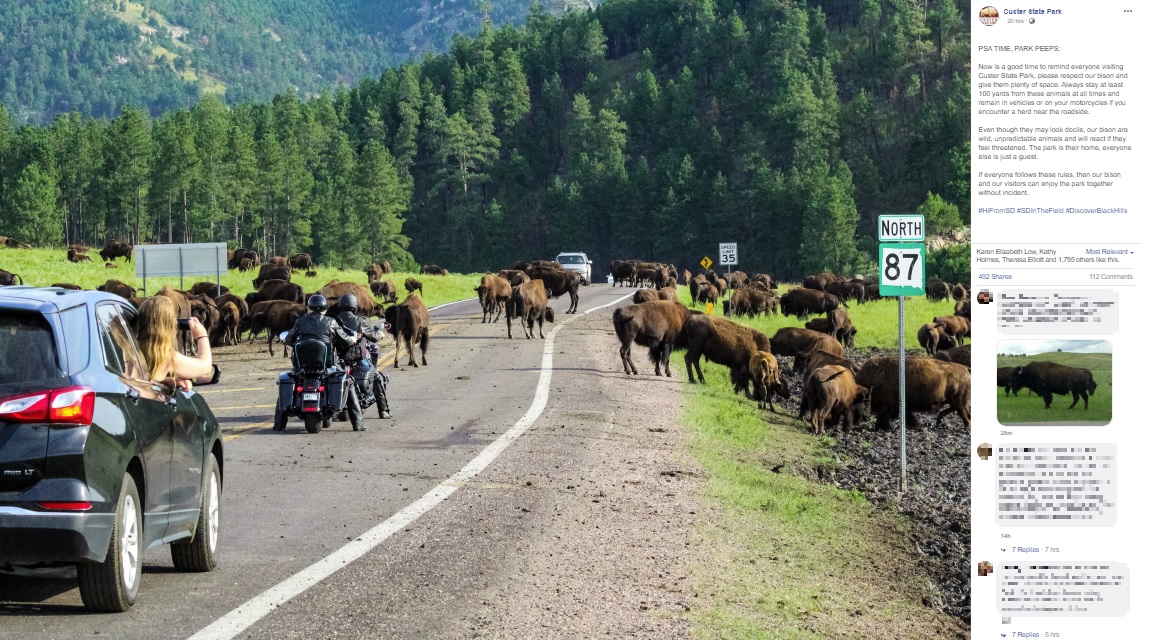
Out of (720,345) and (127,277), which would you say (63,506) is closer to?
(720,345)

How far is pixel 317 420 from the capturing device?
1719 cm

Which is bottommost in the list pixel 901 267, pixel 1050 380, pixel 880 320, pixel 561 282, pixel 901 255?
pixel 880 320

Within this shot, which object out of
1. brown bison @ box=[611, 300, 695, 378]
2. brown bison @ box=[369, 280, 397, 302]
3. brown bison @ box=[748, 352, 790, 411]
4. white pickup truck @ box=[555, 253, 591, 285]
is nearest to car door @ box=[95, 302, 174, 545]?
brown bison @ box=[748, 352, 790, 411]

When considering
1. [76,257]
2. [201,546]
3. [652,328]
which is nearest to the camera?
[201,546]

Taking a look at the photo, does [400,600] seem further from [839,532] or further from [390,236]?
[390,236]

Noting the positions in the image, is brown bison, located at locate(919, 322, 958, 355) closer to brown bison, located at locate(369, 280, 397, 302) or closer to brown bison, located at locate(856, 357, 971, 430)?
brown bison, located at locate(856, 357, 971, 430)

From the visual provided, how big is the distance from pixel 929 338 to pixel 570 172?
131m

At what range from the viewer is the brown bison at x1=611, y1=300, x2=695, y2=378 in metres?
29.5

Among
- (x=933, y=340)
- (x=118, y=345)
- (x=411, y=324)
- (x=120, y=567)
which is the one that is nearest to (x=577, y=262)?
(x=933, y=340)

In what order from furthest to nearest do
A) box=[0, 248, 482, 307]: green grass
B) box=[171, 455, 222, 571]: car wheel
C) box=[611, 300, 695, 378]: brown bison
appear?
box=[0, 248, 482, 307]: green grass, box=[611, 300, 695, 378]: brown bison, box=[171, 455, 222, 571]: car wheel

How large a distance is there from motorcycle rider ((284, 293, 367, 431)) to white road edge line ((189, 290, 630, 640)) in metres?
1.90

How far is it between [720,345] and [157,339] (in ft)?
70.5

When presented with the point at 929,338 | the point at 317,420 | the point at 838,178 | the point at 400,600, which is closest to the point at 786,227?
the point at 838,178

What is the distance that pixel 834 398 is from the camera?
82.6ft
